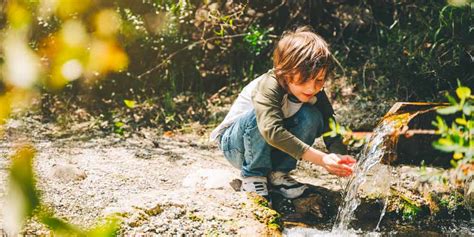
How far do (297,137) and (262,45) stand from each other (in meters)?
1.84

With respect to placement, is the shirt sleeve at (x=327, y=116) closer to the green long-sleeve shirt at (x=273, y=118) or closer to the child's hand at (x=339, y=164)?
the green long-sleeve shirt at (x=273, y=118)

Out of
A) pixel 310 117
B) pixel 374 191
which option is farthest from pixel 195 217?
pixel 374 191

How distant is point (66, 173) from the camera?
3.23 meters

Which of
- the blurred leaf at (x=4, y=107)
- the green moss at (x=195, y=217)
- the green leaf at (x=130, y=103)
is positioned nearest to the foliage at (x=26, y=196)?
the blurred leaf at (x=4, y=107)

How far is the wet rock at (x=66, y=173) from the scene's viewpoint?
3.21 m

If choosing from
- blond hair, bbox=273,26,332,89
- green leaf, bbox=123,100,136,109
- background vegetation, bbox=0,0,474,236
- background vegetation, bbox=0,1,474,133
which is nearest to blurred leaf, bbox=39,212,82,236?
blond hair, bbox=273,26,332,89

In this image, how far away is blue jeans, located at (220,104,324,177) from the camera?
119 inches

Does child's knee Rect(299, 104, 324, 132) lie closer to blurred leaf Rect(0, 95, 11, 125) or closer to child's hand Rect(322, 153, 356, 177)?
child's hand Rect(322, 153, 356, 177)

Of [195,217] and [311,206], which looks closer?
[195,217]

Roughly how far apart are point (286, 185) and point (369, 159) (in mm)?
424

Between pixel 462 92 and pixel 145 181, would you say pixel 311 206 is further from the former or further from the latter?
pixel 462 92

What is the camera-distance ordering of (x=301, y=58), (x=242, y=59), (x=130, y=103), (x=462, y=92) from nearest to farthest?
(x=462, y=92) < (x=301, y=58) < (x=130, y=103) < (x=242, y=59)

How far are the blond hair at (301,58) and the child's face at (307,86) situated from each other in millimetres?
15

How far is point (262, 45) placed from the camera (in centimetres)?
479
